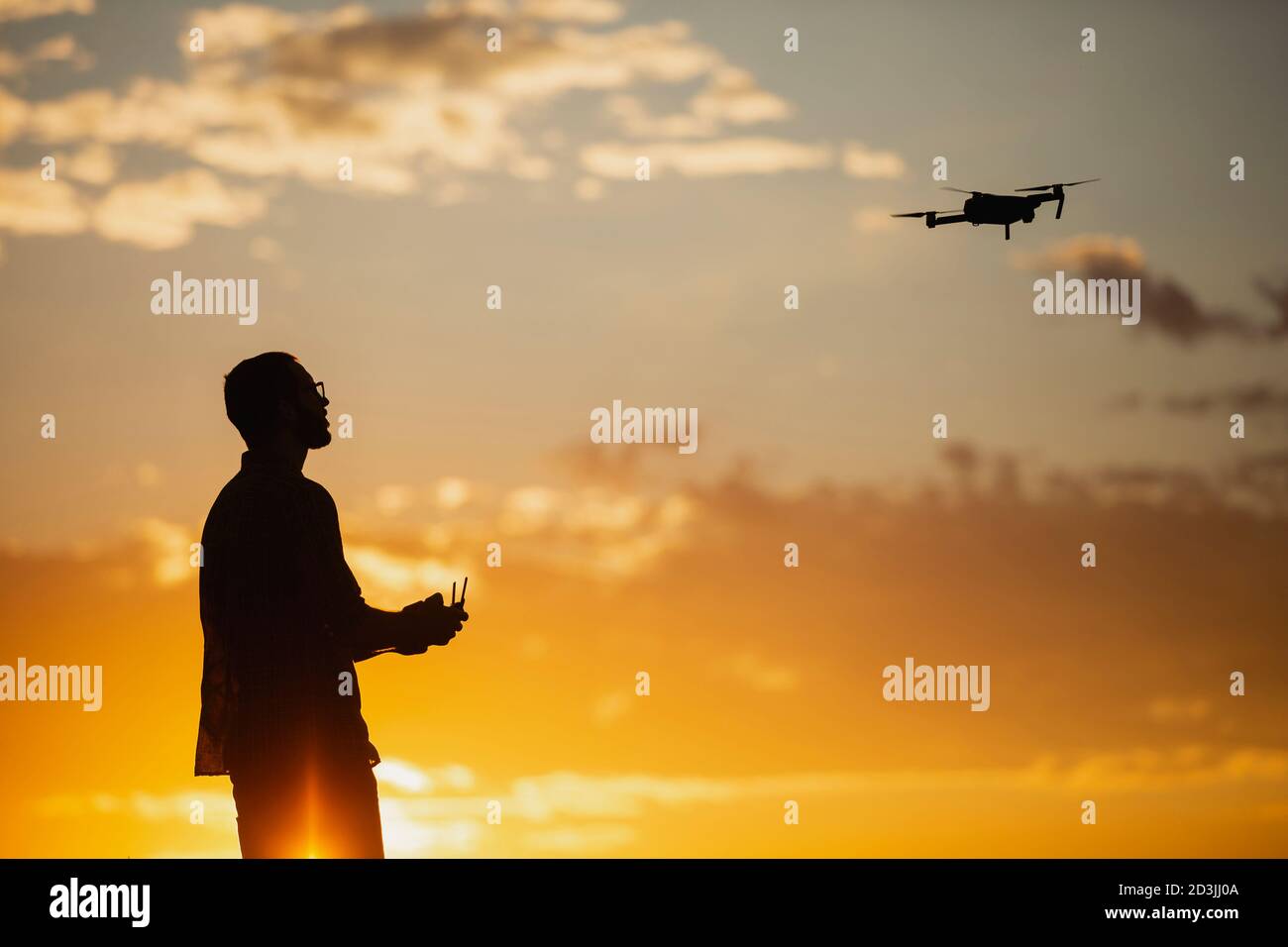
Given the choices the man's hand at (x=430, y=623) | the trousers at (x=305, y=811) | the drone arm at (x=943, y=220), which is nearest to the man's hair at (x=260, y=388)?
the man's hand at (x=430, y=623)

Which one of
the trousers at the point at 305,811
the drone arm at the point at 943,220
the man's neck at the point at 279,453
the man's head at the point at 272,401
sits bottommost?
the trousers at the point at 305,811

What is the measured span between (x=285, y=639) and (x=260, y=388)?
1.98 metres

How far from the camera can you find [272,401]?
13.9 m

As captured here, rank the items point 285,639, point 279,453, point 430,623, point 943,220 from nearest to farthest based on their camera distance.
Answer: point 430,623 < point 285,639 < point 279,453 < point 943,220

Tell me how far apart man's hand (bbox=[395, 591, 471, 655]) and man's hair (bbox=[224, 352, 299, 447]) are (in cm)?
194

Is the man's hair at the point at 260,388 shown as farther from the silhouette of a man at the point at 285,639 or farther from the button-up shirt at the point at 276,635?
the button-up shirt at the point at 276,635

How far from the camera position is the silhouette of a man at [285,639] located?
13.6 m

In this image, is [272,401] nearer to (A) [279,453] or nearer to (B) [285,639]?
(A) [279,453]

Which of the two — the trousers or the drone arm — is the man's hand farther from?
the drone arm

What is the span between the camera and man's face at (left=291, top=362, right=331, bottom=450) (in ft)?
45.9

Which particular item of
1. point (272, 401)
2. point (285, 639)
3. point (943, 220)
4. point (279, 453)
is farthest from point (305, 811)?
point (943, 220)

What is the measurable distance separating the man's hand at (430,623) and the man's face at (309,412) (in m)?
1.64
